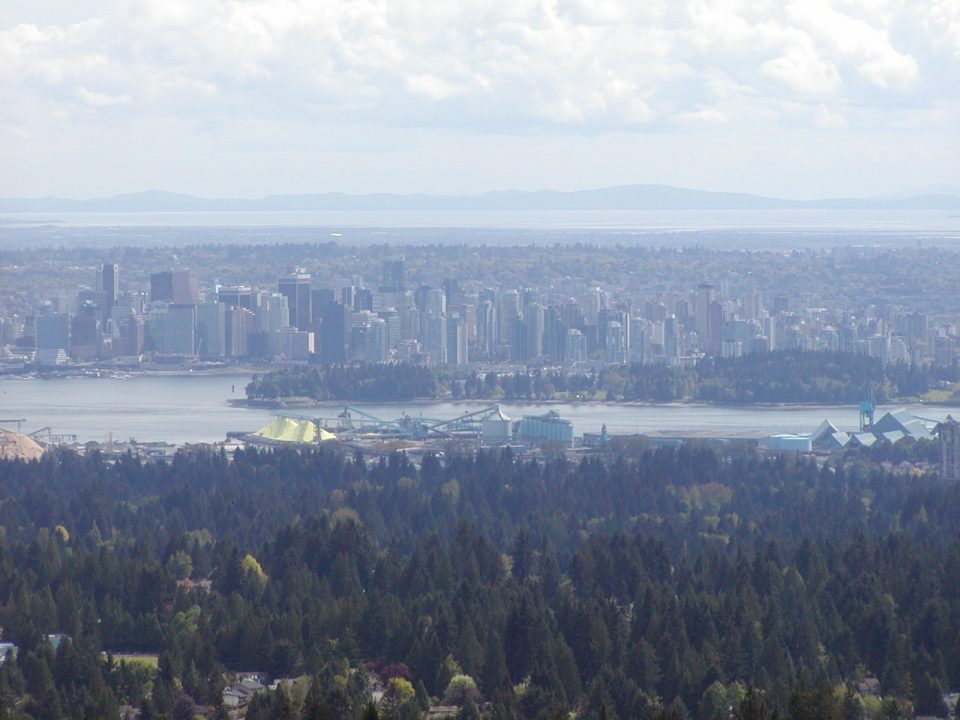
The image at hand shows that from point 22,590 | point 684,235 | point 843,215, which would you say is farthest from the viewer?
point 843,215

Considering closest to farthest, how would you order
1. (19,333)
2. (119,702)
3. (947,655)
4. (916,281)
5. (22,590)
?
(119,702)
(947,655)
(22,590)
(19,333)
(916,281)

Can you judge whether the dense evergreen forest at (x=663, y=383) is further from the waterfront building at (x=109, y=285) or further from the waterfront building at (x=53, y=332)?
the waterfront building at (x=109, y=285)

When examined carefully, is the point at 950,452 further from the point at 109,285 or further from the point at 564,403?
the point at 109,285

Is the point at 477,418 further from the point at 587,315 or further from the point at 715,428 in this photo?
the point at 587,315

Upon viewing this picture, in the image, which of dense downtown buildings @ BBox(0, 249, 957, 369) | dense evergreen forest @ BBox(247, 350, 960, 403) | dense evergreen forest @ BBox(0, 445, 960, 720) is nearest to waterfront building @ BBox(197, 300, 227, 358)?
dense downtown buildings @ BBox(0, 249, 957, 369)

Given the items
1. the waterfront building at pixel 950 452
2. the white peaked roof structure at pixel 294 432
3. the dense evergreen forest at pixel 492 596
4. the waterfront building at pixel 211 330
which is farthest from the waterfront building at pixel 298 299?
the dense evergreen forest at pixel 492 596

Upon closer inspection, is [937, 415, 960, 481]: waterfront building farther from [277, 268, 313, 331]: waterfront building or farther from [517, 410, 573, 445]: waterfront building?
[277, 268, 313, 331]: waterfront building

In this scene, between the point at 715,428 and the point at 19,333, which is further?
the point at 19,333

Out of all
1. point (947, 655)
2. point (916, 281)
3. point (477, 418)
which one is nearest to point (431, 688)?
point (947, 655)
